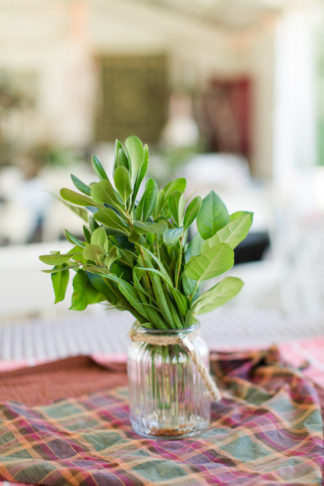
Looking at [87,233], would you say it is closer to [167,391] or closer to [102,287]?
[102,287]

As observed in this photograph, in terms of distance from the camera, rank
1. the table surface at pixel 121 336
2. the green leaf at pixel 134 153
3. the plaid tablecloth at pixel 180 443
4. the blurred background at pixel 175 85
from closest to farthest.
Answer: the plaid tablecloth at pixel 180 443 < the green leaf at pixel 134 153 < the table surface at pixel 121 336 < the blurred background at pixel 175 85

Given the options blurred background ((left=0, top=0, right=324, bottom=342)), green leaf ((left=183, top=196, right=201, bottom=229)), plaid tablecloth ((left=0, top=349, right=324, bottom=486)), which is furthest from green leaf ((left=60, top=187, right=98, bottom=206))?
blurred background ((left=0, top=0, right=324, bottom=342))

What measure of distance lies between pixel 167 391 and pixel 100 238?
0.72 ft

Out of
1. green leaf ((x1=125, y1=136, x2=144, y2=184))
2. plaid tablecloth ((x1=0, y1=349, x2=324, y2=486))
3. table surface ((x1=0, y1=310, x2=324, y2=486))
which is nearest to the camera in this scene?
plaid tablecloth ((x1=0, y1=349, x2=324, y2=486))

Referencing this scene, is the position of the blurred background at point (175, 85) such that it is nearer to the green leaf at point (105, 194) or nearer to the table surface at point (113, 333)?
the table surface at point (113, 333)

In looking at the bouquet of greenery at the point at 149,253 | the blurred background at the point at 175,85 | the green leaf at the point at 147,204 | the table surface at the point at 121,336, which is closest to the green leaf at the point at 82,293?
the bouquet of greenery at the point at 149,253

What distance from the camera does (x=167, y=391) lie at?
2.50 ft

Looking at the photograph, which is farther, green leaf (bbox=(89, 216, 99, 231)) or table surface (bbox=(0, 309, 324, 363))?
table surface (bbox=(0, 309, 324, 363))

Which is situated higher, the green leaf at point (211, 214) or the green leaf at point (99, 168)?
the green leaf at point (99, 168)

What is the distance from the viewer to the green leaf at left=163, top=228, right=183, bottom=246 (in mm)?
696

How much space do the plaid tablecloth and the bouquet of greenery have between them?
5.7 inches

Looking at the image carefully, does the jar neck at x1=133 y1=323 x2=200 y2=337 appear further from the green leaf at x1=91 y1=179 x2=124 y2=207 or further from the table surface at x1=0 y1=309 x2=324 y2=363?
the table surface at x1=0 y1=309 x2=324 y2=363

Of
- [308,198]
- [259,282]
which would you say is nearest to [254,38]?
[308,198]

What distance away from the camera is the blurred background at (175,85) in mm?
7141
